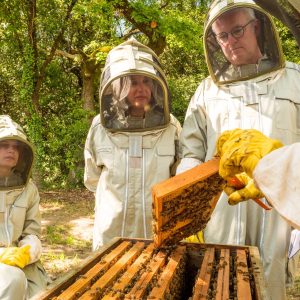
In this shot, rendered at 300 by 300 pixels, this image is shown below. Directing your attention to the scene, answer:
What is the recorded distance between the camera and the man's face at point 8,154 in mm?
3480

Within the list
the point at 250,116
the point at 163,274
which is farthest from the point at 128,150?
the point at 163,274

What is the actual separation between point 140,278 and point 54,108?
14003mm

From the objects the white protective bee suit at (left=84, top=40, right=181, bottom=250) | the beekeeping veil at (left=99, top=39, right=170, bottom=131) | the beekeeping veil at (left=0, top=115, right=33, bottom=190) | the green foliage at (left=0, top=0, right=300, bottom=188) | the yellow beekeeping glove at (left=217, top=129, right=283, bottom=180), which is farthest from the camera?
the green foliage at (left=0, top=0, right=300, bottom=188)

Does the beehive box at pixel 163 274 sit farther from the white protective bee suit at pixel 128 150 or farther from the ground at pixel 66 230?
the ground at pixel 66 230

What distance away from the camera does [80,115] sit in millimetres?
12773

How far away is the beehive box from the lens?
173 cm

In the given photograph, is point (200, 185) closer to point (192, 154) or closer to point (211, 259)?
point (211, 259)

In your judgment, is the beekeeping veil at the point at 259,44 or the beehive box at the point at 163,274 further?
the beekeeping veil at the point at 259,44

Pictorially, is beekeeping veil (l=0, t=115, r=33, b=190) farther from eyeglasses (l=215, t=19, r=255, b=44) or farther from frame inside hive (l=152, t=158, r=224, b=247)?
eyeglasses (l=215, t=19, r=255, b=44)

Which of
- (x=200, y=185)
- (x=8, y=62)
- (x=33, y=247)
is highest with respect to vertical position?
(x=8, y=62)

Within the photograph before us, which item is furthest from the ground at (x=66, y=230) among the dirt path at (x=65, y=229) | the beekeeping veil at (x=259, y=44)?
the beekeeping veil at (x=259, y=44)

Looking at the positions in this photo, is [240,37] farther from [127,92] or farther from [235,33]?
[127,92]

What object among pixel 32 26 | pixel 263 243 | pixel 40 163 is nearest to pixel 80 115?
pixel 40 163

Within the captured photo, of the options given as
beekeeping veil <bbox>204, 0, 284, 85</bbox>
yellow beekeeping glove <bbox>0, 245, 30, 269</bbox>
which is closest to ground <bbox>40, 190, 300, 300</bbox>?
yellow beekeeping glove <bbox>0, 245, 30, 269</bbox>
